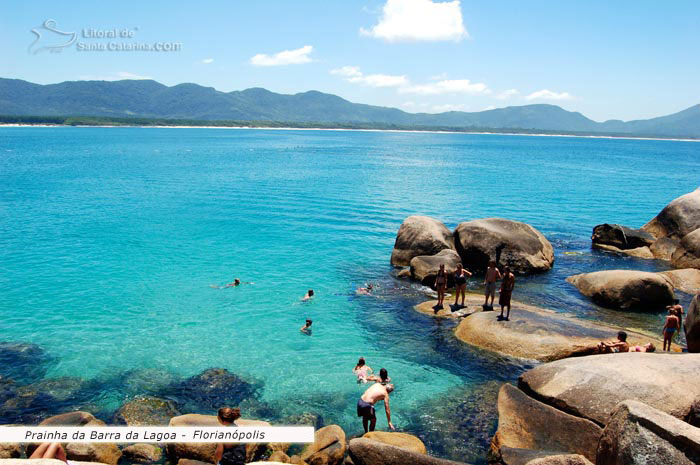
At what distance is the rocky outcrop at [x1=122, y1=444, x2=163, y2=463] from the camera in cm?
1154

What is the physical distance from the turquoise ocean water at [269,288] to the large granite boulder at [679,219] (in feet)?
15.4

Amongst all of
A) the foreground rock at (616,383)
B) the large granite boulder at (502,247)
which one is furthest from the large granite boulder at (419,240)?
the foreground rock at (616,383)

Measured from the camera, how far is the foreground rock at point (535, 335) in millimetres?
16078

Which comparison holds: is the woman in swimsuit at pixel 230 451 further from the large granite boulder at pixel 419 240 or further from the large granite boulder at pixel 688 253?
the large granite boulder at pixel 688 253

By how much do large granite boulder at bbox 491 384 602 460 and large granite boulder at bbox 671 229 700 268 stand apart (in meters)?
20.7

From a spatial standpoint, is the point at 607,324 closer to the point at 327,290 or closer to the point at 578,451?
the point at 578,451

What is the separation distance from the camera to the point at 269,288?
953 inches

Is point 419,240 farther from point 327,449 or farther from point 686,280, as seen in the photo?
point 327,449

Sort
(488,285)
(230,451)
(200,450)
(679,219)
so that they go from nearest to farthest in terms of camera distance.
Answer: (230,451)
(200,450)
(488,285)
(679,219)

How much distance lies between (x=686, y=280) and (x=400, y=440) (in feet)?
69.9

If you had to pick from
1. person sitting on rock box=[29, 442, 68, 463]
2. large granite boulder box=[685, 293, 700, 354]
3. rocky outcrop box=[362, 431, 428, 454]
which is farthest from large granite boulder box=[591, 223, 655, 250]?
person sitting on rock box=[29, 442, 68, 463]

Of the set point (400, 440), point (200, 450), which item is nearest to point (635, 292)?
point (400, 440)

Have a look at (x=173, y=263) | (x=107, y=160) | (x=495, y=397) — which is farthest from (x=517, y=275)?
(x=107, y=160)

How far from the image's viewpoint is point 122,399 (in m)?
14.4
